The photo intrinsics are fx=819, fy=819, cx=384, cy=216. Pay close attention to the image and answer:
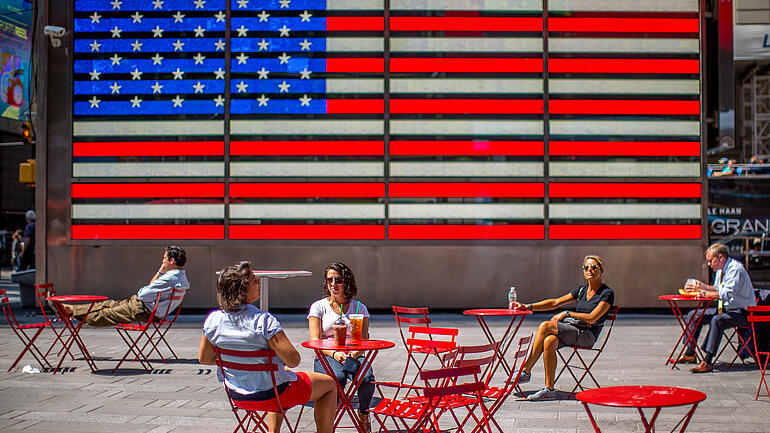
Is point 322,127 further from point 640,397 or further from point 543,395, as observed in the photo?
point 640,397

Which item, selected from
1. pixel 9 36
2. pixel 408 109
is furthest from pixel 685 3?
pixel 9 36

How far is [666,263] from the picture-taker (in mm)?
14461

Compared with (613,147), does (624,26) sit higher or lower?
higher

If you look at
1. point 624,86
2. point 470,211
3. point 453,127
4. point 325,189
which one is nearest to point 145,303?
point 325,189

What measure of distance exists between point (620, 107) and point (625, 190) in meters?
1.48

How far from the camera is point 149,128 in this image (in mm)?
14773

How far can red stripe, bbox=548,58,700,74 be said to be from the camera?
1455cm

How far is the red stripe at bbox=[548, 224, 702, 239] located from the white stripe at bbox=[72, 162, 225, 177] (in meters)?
6.15

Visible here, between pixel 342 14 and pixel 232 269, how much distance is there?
1026 centimetres

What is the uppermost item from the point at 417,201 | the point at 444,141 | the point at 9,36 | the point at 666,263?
the point at 9,36

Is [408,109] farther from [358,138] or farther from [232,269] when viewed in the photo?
[232,269]

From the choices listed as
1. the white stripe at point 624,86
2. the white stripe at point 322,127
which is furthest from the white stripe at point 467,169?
the white stripe at point 624,86

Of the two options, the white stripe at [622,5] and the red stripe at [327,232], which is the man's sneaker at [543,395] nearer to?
the red stripe at [327,232]

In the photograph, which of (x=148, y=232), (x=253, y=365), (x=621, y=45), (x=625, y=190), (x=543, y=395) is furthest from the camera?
(x=148, y=232)
